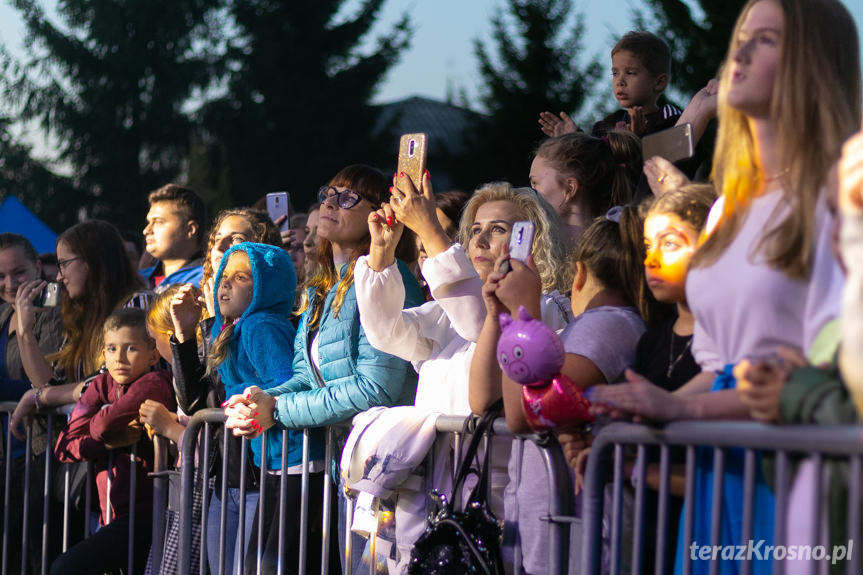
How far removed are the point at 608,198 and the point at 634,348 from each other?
1.38m

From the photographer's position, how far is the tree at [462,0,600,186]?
119ft

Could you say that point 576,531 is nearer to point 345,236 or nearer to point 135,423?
point 345,236

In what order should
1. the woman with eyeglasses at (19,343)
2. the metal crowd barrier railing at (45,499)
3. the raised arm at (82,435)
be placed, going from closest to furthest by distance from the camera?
1. the raised arm at (82,435)
2. the metal crowd barrier railing at (45,499)
3. the woman with eyeglasses at (19,343)

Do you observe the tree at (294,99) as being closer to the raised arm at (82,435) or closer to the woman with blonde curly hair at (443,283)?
the raised arm at (82,435)

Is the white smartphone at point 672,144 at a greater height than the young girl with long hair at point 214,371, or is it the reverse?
the white smartphone at point 672,144

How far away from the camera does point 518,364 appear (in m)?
3.15

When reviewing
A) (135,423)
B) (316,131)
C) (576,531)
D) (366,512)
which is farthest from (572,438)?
(316,131)

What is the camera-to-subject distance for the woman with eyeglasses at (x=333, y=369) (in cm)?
450

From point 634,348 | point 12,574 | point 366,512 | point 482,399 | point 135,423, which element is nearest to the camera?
point 634,348

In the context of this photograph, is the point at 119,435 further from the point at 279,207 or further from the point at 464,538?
the point at 464,538

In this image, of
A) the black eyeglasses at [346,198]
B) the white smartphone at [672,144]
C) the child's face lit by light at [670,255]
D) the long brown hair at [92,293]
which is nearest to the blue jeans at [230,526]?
the black eyeglasses at [346,198]

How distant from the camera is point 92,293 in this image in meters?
6.47

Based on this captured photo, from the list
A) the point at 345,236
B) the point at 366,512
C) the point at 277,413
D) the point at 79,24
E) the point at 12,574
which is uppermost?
the point at 79,24

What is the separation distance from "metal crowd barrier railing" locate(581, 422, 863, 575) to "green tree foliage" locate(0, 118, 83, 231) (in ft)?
111
